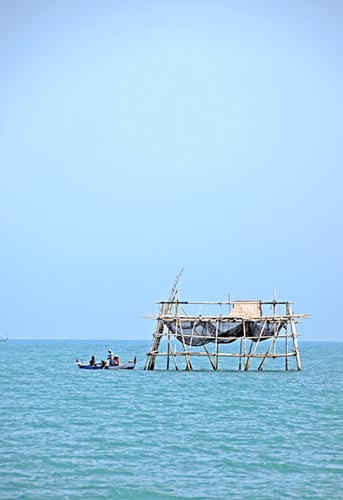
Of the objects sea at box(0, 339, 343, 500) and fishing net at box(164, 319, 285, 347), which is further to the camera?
fishing net at box(164, 319, 285, 347)

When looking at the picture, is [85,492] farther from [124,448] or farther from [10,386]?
[10,386]

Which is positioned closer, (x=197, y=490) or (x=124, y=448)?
(x=197, y=490)

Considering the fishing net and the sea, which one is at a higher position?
the fishing net

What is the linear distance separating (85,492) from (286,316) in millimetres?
21846

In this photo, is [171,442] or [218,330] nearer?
[171,442]

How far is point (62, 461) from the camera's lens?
17.2 m

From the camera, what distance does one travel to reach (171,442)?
19531 millimetres

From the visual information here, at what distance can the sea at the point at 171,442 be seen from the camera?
15.3 m

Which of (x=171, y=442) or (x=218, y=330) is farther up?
(x=218, y=330)

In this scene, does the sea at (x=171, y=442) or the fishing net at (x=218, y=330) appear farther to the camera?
the fishing net at (x=218, y=330)

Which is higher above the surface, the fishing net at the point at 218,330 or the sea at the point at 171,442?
the fishing net at the point at 218,330

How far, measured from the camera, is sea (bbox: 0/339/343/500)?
15.3 metres

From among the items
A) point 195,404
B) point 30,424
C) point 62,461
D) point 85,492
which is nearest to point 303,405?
point 195,404

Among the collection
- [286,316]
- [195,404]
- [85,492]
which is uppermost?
[286,316]
